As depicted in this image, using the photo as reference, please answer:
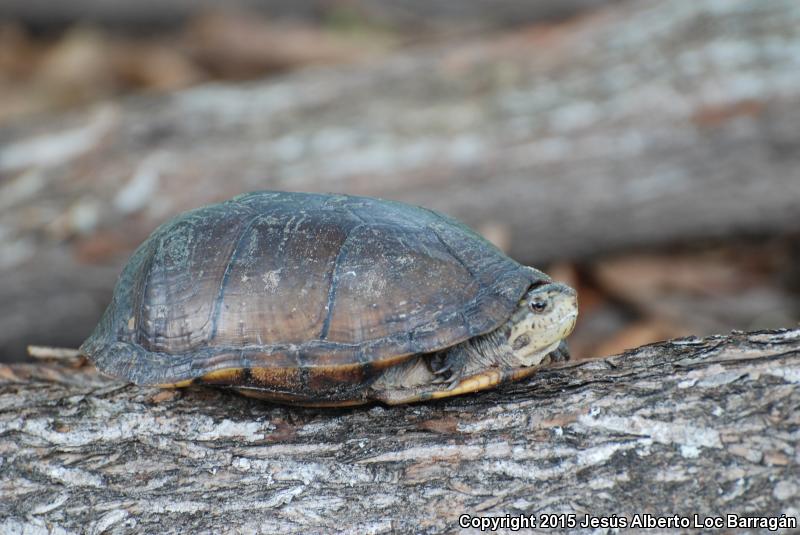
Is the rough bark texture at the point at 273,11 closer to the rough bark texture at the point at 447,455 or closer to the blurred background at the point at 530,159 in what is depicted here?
the blurred background at the point at 530,159

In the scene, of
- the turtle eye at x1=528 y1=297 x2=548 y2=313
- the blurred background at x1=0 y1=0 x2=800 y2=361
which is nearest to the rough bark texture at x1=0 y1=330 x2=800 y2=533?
the turtle eye at x1=528 y1=297 x2=548 y2=313

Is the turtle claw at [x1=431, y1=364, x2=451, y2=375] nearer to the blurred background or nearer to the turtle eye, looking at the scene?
the turtle eye

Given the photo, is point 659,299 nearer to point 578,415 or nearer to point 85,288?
point 578,415

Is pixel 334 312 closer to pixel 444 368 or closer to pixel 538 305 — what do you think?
pixel 444 368

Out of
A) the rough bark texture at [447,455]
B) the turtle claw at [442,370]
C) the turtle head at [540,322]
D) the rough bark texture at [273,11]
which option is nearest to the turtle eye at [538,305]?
the turtle head at [540,322]

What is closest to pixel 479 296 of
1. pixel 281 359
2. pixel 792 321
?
pixel 281 359

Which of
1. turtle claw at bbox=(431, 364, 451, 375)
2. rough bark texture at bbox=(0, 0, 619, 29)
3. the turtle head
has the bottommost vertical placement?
turtle claw at bbox=(431, 364, 451, 375)
